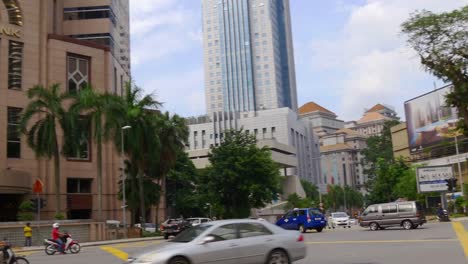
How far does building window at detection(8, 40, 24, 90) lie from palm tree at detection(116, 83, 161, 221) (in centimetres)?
1101

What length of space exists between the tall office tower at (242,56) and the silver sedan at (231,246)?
161 meters

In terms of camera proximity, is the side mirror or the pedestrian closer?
the side mirror

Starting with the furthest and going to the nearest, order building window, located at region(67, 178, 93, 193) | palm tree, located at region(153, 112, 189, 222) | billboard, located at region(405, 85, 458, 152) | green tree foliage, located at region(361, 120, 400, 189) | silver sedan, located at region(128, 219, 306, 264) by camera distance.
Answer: green tree foliage, located at region(361, 120, 400, 189) < billboard, located at region(405, 85, 458, 152) < building window, located at region(67, 178, 93, 193) < palm tree, located at region(153, 112, 189, 222) < silver sedan, located at region(128, 219, 306, 264)

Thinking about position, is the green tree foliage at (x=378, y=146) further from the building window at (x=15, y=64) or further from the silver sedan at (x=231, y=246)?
the silver sedan at (x=231, y=246)

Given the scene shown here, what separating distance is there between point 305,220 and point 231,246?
958 inches

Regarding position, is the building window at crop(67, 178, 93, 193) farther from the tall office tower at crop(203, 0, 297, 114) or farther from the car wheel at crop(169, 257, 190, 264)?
the tall office tower at crop(203, 0, 297, 114)

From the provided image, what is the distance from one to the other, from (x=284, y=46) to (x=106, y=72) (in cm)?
13517

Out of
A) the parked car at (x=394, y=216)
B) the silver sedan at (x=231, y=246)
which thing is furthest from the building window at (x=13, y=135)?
the silver sedan at (x=231, y=246)

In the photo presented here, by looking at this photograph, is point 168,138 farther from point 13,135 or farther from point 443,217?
point 443,217

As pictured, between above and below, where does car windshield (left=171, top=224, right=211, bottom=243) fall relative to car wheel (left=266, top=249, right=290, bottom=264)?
above

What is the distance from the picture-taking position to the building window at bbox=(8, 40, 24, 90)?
50.0 metres

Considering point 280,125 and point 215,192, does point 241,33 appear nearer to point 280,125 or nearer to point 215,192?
point 280,125

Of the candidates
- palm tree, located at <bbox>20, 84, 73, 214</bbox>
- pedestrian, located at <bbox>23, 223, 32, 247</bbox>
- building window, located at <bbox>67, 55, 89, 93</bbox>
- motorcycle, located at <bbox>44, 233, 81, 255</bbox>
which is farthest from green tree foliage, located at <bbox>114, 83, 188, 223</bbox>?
motorcycle, located at <bbox>44, 233, 81, 255</bbox>

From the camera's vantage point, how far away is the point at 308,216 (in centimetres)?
3631
